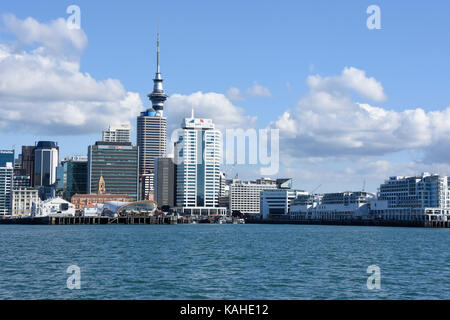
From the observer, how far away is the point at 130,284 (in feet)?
149

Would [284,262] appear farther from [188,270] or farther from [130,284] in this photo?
[130,284]

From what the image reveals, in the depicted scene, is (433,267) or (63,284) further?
(433,267)

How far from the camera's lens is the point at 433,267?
60.7 meters
